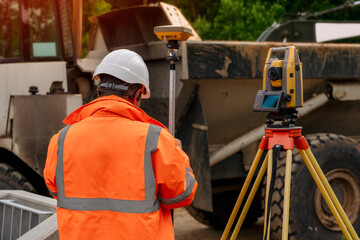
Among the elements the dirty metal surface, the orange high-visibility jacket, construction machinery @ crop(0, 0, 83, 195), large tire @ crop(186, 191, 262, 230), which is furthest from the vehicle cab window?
large tire @ crop(186, 191, 262, 230)

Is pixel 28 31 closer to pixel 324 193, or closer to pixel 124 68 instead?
pixel 124 68

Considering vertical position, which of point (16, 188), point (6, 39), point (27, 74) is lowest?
point (16, 188)

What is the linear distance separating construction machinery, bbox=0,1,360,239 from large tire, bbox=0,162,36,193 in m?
0.14

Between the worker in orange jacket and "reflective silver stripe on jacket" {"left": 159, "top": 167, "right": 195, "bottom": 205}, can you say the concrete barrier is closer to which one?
the worker in orange jacket

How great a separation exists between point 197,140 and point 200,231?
2.15 metres

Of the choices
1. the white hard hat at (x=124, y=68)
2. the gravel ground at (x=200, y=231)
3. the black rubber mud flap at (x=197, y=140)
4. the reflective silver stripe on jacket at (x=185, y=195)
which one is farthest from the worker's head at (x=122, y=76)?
the gravel ground at (x=200, y=231)

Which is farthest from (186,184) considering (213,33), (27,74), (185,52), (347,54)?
(213,33)

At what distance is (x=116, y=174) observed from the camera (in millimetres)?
2393

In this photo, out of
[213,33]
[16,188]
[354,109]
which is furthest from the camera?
[213,33]

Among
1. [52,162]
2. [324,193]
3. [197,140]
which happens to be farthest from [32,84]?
[324,193]

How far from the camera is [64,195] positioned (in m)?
2.49

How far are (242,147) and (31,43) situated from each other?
6.76 feet

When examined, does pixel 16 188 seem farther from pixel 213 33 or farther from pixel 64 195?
pixel 213 33

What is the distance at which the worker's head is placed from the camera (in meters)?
2.57
